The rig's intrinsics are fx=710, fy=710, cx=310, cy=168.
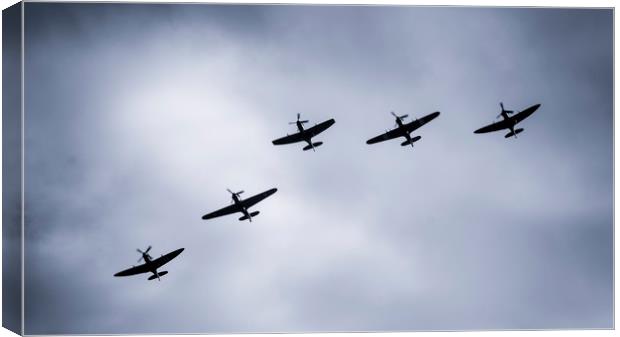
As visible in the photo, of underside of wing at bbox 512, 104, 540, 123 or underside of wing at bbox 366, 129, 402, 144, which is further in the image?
underside of wing at bbox 366, 129, 402, 144

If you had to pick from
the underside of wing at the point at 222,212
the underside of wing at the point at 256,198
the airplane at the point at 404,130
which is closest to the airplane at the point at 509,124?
the airplane at the point at 404,130

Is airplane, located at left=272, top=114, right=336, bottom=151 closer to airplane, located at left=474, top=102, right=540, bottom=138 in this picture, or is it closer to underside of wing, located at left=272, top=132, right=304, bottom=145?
underside of wing, located at left=272, top=132, right=304, bottom=145

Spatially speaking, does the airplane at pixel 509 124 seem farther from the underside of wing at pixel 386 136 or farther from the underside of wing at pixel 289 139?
the underside of wing at pixel 289 139

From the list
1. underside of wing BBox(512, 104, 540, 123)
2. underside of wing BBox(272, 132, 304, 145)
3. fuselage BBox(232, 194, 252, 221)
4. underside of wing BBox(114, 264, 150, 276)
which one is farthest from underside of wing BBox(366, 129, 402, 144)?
underside of wing BBox(114, 264, 150, 276)

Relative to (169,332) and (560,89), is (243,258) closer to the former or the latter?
(169,332)

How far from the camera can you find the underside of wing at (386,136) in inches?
744

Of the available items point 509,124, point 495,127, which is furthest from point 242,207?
point 509,124

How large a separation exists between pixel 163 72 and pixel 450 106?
7.51 meters

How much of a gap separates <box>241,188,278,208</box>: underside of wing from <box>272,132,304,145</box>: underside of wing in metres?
1.24

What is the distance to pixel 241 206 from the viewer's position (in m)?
19.9

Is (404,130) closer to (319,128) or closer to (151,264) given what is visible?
(319,128)

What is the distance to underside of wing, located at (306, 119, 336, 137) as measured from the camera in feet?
63.1

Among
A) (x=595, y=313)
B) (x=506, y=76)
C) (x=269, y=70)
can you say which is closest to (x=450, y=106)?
(x=506, y=76)

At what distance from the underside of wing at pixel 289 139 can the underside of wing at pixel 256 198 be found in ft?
4.07
